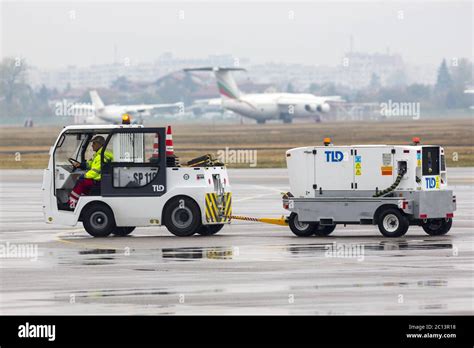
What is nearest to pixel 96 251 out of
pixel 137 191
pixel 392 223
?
pixel 137 191

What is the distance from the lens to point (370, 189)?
25.8 m

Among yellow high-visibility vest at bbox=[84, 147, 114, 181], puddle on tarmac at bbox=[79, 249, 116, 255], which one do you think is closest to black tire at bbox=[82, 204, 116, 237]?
yellow high-visibility vest at bbox=[84, 147, 114, 181]

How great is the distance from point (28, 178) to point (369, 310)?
4074 centimetres

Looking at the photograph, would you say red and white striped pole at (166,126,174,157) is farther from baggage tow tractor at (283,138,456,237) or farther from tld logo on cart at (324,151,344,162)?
tld logo on cart at (324,151,344,162)

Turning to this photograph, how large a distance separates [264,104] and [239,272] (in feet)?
520

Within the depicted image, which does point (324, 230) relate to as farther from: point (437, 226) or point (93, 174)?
point (93, 174)

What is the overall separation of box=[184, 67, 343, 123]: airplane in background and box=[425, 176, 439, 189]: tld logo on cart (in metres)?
142

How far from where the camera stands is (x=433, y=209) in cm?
2542

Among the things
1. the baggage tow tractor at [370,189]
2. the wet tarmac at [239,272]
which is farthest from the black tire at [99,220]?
the baggage tow tractor at [370,189]

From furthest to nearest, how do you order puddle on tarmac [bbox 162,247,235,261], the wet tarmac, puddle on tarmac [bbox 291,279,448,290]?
puddle on tarmac [bbox 162,247,235,261]
puddle on tarmac [bbox 291,279,448,290]
the wet tarmac

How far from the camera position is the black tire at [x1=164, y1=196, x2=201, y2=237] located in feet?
86.1
